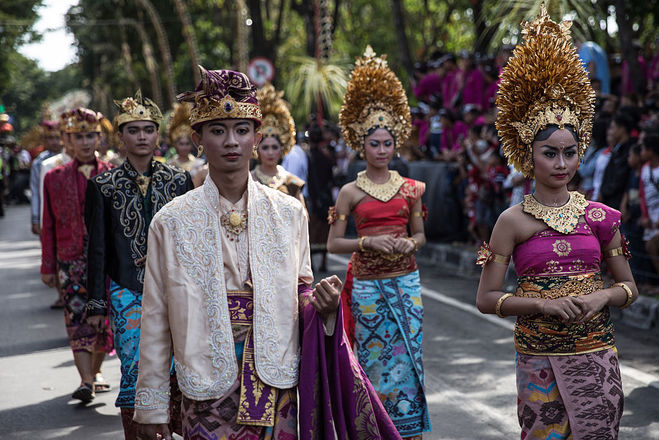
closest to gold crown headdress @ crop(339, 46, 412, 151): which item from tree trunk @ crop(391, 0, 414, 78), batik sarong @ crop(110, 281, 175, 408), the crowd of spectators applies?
batik sarong @ crop(110, 281, 175, 408)

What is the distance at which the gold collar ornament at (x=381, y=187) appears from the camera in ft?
19.3

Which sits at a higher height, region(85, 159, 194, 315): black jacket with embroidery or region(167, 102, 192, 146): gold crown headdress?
region(167, 102, 192, 146): gold crown headdress

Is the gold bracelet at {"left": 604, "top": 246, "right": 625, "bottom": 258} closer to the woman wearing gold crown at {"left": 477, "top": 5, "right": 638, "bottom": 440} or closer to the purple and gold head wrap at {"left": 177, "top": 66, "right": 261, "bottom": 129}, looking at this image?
the woman wearing gold crown at {"left": 477, "top": 5, "right": 638, "bottom": 440}

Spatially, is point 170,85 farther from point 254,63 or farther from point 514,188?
point 514,188

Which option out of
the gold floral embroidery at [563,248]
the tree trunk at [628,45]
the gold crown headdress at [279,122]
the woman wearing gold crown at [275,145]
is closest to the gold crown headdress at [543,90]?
the gold floral embroidery at [563,248]

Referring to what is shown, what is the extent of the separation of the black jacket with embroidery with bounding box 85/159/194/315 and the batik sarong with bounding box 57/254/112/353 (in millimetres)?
1716

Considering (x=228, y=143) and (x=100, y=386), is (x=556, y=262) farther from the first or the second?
(x=100, y=386)

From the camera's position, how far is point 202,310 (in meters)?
3.42

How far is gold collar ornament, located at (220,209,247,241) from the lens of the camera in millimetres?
3562

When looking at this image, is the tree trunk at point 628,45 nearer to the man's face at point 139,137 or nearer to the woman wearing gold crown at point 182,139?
the woman wearing gold crown at point 182,139

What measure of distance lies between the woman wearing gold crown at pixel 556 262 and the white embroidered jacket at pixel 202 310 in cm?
108

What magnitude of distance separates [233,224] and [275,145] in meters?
4.05

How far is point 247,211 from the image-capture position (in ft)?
11.8

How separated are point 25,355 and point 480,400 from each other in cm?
463
